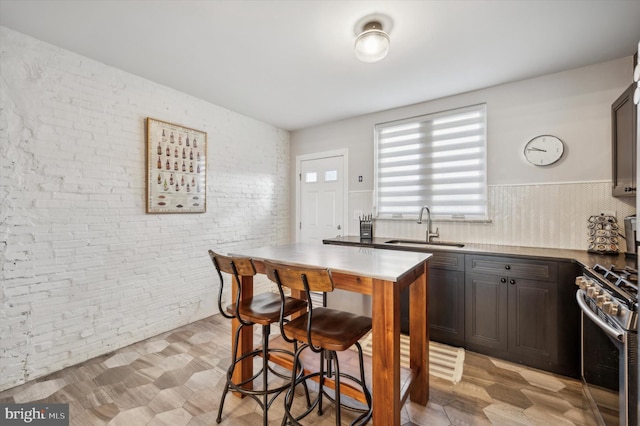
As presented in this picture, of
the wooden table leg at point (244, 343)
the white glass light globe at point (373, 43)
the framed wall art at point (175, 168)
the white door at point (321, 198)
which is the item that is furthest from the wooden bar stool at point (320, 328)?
the white door at point (321, 198)

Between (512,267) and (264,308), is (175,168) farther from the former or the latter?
(512,267)

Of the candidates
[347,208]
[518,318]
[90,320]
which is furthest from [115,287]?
[518,318]

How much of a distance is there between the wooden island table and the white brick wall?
5.07 ft

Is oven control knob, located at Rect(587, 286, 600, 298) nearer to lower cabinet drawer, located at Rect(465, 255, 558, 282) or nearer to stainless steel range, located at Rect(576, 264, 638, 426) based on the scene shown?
stainless steel range, located at Rect(576, 264, 638, 426)

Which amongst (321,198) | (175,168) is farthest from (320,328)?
(321,198)

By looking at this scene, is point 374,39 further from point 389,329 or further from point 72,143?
point 72,143

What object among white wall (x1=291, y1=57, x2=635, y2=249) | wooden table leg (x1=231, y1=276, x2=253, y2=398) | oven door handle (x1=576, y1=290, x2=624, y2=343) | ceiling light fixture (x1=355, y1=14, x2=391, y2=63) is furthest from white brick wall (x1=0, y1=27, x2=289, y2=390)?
oven door handle (x1=576, y1=290, x2=624, y2=343)

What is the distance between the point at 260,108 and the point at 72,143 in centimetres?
209

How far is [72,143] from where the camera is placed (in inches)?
96.0

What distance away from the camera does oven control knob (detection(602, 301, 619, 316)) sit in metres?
1.24

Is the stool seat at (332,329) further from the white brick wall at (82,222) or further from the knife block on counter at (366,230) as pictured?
the white brick wall at (82,222)

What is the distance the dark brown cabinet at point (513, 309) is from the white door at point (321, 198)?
2.14 metres

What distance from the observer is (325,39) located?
226 centimetres

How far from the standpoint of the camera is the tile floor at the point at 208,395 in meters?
1.80
